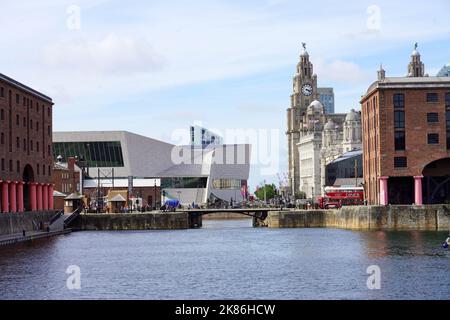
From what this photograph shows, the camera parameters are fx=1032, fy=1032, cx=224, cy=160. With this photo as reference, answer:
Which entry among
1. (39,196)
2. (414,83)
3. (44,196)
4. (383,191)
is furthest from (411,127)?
(44,196)

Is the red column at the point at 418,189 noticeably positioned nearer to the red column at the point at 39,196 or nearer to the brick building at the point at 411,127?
A: the brick building at the point at 411,127

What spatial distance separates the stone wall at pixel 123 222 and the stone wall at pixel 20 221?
664 inches

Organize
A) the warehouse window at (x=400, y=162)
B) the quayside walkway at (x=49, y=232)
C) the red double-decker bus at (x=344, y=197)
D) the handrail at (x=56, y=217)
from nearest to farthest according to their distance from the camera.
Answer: the quayside walkway at (x=49, y=232), the warehouse window at (x=400, y=162), the handrail at (x=56, y=217), the red double-decker bus at (x=344, y=197)

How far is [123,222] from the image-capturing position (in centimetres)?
15962

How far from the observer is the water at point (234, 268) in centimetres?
6281

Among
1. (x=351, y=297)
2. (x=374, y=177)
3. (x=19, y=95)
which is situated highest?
(x=19, y=95)

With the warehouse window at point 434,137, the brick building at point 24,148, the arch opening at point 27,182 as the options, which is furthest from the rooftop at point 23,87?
the warehouse window at point 434,137

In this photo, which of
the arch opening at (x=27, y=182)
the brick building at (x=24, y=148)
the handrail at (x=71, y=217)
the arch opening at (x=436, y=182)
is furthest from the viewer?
the handrail at (x=71, y=217)

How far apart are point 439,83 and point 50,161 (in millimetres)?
56230

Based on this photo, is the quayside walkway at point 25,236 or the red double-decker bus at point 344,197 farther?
the red double-decker bus at point 344,197

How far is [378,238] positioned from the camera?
4363 inches
